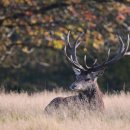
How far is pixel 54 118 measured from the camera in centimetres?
1046

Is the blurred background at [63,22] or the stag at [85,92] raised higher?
the blurred background at [63,22]

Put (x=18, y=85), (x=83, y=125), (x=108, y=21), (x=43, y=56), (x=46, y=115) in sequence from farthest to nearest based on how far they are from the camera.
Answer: (x=43, y=56) → (x=18, y=85) → (x=108, y=21) → (x=46, y=115) → (x=83, y=125)

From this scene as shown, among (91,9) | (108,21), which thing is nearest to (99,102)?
(91,9)

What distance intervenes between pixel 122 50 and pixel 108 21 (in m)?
10.4

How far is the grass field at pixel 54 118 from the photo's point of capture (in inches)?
378

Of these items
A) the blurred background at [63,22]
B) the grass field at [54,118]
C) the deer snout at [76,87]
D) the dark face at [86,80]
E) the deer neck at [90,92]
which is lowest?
the grass field at [54,118]

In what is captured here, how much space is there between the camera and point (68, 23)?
2105 cm

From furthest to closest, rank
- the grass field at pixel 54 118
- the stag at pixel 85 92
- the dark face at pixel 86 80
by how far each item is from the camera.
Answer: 1. the dark face at pixel 86 80
2. the stag at pixel 85 92
3. the grass field at pixel 54 118

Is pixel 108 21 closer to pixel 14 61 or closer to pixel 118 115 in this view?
pixel 14 61

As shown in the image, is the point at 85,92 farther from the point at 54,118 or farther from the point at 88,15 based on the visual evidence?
the point at 88,15

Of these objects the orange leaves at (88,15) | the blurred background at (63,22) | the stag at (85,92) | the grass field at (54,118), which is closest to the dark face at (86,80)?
the stag at (85,92)

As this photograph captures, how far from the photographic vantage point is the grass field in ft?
31.5

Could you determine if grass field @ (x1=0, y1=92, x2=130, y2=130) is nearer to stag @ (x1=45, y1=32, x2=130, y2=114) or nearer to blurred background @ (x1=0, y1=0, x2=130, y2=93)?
stag @ (x1=45, y1=32, x2=130, y2=114)

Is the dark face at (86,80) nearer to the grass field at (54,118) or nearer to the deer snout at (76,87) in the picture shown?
the deer snout at (76,87)
